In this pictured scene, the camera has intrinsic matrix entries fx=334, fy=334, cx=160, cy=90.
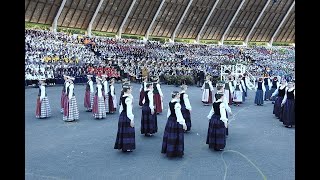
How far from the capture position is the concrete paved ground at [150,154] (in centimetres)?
616

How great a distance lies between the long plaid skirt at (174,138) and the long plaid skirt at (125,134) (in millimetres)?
835

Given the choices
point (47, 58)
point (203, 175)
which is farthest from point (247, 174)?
point (47, 58)

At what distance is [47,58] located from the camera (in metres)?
21.5

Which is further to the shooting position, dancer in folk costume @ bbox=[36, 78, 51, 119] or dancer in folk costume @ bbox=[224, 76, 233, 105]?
dancer in folk costume @ bbox=[224, 76, 233, 105]

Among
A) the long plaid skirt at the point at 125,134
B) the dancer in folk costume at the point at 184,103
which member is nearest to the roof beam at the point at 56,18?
the dancer in folk costume at the point at 184,103

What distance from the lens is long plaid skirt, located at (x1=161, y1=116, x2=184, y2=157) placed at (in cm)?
702

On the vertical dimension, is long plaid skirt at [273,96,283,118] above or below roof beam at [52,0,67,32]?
below

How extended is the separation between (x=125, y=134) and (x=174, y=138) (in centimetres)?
110

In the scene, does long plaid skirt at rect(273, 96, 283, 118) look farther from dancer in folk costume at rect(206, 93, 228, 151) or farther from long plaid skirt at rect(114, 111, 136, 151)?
long plaid skirt at rect(114, 111, 136, 151)

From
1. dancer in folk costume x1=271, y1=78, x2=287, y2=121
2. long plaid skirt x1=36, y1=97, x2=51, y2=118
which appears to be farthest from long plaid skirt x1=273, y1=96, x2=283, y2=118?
long plaid skirt x1=36, y1=97, x2=51, y2=118

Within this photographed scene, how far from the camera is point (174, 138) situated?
7.09 meters

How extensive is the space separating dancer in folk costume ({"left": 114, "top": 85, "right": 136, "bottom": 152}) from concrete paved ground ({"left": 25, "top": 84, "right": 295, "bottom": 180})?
193mm

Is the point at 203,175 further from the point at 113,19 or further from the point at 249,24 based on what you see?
the point at 249,24

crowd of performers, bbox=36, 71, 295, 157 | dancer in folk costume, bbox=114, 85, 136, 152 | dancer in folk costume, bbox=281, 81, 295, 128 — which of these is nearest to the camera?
crowd of performers, bbox=36, 71, 295, 157
